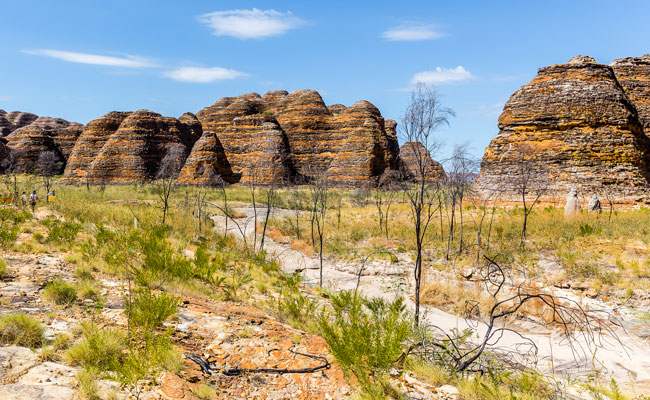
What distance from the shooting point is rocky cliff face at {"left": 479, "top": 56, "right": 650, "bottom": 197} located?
2134cm

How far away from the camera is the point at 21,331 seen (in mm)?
4230

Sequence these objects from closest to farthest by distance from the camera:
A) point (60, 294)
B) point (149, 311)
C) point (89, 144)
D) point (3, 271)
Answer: point (149, 311)
point (60, 294)
point (3, 271)
point (89, 144)

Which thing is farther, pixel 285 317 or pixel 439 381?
pixel 285 317

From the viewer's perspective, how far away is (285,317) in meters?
6.94

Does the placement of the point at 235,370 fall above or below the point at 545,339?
above

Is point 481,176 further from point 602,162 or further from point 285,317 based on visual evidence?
point 285,317

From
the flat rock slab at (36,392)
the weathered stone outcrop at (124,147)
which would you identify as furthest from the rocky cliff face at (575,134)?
the weathered stone outcrop at (124,147)

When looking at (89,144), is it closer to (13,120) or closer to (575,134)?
(575,134)

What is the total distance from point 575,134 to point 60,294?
25.8 m

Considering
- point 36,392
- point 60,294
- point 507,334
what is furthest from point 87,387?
point 507,334

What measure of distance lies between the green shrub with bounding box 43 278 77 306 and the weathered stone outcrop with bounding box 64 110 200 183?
46.9 metres

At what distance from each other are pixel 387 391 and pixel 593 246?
1231 cm

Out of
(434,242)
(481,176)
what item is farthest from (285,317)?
(481,176)

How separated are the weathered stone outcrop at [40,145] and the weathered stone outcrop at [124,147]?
15.7 feet
